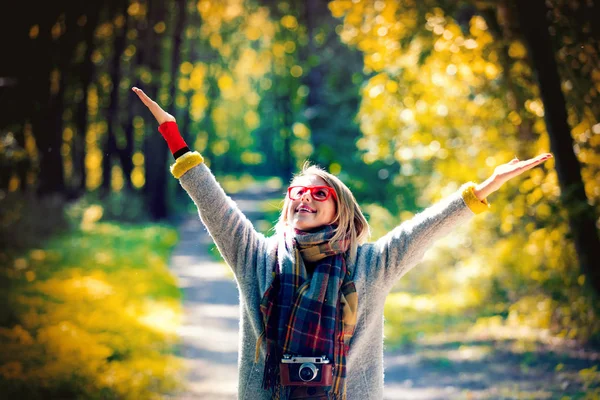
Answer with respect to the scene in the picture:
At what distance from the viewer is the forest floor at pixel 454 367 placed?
6.43 metres

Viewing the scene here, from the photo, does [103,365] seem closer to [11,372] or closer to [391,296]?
[11,372]

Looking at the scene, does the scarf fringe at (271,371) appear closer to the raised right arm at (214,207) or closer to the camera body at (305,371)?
the camera body at (305,371)

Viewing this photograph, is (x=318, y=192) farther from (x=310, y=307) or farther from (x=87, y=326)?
(x=87, y=326)

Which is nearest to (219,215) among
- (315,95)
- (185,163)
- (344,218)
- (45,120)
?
(185,163)

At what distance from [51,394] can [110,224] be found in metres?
19.7

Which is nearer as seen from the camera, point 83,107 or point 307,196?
point 307,196

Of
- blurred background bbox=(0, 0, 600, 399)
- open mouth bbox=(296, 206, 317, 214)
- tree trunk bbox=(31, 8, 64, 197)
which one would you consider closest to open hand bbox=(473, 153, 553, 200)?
open mouth bbox=(296, 206, 317, 214)

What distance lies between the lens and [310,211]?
283 cm

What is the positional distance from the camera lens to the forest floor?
12.8 ft

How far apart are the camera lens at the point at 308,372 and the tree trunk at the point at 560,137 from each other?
5.07 meters

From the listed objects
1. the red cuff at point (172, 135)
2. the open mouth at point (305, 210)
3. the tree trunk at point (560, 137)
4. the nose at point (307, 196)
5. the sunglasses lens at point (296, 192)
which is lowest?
the open mouth at point (305, 210)

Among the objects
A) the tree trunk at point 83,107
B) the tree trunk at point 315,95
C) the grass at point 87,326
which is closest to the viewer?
the grass at point 87,326

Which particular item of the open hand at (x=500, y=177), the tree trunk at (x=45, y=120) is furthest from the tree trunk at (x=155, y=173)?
the open hand at (x=500, y=177)

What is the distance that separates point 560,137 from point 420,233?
496 centimetres
